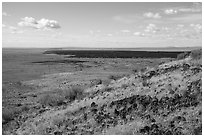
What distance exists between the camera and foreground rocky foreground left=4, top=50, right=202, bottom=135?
10.9 m

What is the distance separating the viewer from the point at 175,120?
11.0m

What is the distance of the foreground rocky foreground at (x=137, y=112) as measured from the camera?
10922mm

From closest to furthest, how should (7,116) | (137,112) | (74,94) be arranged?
1. (137,112)
2. (7,116)
3. (74,94)

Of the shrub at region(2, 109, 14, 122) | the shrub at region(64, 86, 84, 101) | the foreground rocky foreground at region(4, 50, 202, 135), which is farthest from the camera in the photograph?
the shrub at region(64, 86, 84, 101)

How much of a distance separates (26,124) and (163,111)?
22.9 feet

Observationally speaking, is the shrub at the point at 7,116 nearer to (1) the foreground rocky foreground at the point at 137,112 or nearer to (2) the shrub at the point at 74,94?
(1) the foreground rocky foreground at the point at 137,112

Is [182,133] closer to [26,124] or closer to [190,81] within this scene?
[190,81]

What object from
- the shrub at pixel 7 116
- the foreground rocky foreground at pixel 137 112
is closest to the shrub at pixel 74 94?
the foreground rocky foreground at pixel 137 112

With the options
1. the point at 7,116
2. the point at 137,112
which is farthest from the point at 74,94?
the point at 137,112

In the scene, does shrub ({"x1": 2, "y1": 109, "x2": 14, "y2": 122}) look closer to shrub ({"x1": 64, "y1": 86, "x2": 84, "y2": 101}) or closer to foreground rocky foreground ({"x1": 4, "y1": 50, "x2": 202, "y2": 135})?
foreground rocky foreground ({"x1": 4, "y1": 50, "x2": 202, "y2": 135})

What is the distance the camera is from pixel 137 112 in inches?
484

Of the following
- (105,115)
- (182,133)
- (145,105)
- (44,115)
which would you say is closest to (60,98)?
(44,115)

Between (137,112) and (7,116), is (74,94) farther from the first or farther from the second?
(137,112)

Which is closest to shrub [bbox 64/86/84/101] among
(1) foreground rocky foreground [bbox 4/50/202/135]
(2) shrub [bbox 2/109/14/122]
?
(1) foreground rocky foreground [bbox 4/50/202/135]
